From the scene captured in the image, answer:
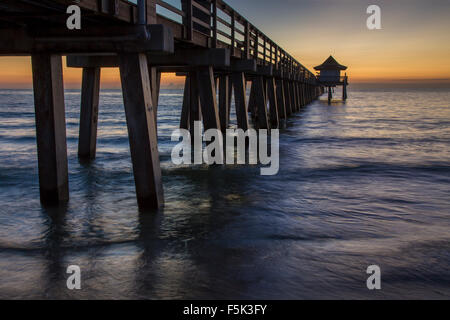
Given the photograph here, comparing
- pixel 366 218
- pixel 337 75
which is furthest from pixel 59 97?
pixel 337 75

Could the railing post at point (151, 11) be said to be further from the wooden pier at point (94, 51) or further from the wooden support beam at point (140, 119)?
the wooden support beam at point (140, 119)

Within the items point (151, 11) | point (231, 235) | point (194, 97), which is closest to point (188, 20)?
point (151, 11)

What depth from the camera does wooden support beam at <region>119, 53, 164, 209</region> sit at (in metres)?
5.21

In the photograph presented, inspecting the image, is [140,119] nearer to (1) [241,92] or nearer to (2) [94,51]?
(2) [94,51]

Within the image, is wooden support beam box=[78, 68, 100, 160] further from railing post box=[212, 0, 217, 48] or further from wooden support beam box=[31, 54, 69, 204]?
wooden support beam box=[31, 54, 69, 204]

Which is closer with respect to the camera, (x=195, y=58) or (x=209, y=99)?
(x=195, y=58)

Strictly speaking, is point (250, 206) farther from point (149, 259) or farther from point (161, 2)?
point (161, 2)

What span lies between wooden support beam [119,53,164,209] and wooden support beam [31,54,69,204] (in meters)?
0.98

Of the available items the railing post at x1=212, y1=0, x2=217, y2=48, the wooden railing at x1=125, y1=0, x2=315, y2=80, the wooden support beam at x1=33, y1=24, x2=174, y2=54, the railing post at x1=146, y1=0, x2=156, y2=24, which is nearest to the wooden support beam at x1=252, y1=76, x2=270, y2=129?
the wooden railing at x1=125, y1=0, x2=315, y2=80

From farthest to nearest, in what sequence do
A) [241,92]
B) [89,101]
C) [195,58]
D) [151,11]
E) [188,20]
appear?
[241,92], [89,101], [195,58], [188,20], [151,11]

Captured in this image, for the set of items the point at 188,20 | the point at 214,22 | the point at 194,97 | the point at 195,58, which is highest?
the point at 214,22

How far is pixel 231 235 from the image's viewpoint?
5.27 metres

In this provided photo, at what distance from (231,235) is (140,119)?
1.84m
